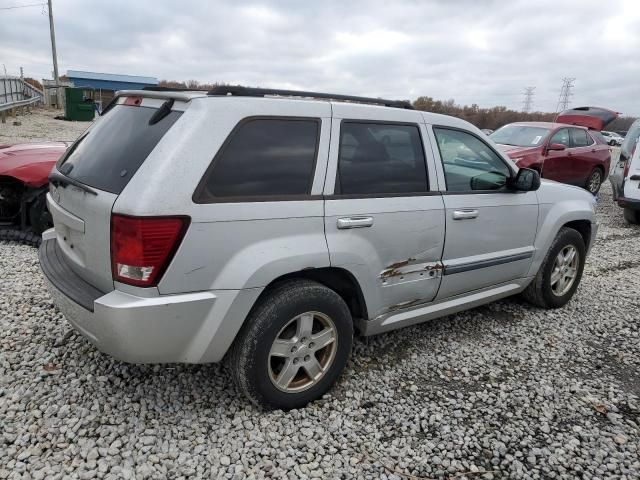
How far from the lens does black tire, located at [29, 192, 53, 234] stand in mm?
5086

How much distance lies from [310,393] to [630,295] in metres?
4.09

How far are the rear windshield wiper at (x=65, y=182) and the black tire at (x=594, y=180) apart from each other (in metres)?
10.9

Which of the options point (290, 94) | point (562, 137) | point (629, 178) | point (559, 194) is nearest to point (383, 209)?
point (290, 94)

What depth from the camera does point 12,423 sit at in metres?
2.55

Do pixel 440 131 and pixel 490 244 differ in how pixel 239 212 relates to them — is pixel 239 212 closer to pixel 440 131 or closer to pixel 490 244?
pixel 440 131

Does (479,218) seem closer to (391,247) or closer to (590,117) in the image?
(391,247)

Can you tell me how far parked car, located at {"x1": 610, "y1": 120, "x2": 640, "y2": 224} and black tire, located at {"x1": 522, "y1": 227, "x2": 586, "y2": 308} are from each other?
488 cm

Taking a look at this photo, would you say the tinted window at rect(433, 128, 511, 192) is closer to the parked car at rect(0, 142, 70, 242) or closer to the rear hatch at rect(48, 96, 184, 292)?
the rear hatch at rect(48, 96, 184, 292)

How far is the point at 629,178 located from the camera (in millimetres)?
8414

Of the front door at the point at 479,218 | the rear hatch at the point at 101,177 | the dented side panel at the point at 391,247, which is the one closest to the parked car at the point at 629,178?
the front door at the point at 479,218

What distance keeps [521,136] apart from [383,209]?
7.79 metres

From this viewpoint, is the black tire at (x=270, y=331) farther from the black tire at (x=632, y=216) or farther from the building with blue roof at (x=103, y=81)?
the building with blue roof at (x=103, y=81)

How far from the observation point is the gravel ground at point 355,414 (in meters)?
2.42

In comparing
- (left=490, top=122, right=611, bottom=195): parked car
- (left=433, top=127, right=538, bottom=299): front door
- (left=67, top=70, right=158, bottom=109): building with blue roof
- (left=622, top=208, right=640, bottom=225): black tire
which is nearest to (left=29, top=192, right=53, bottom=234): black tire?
(left=433, top=127, right=538, bottom=299): front door
